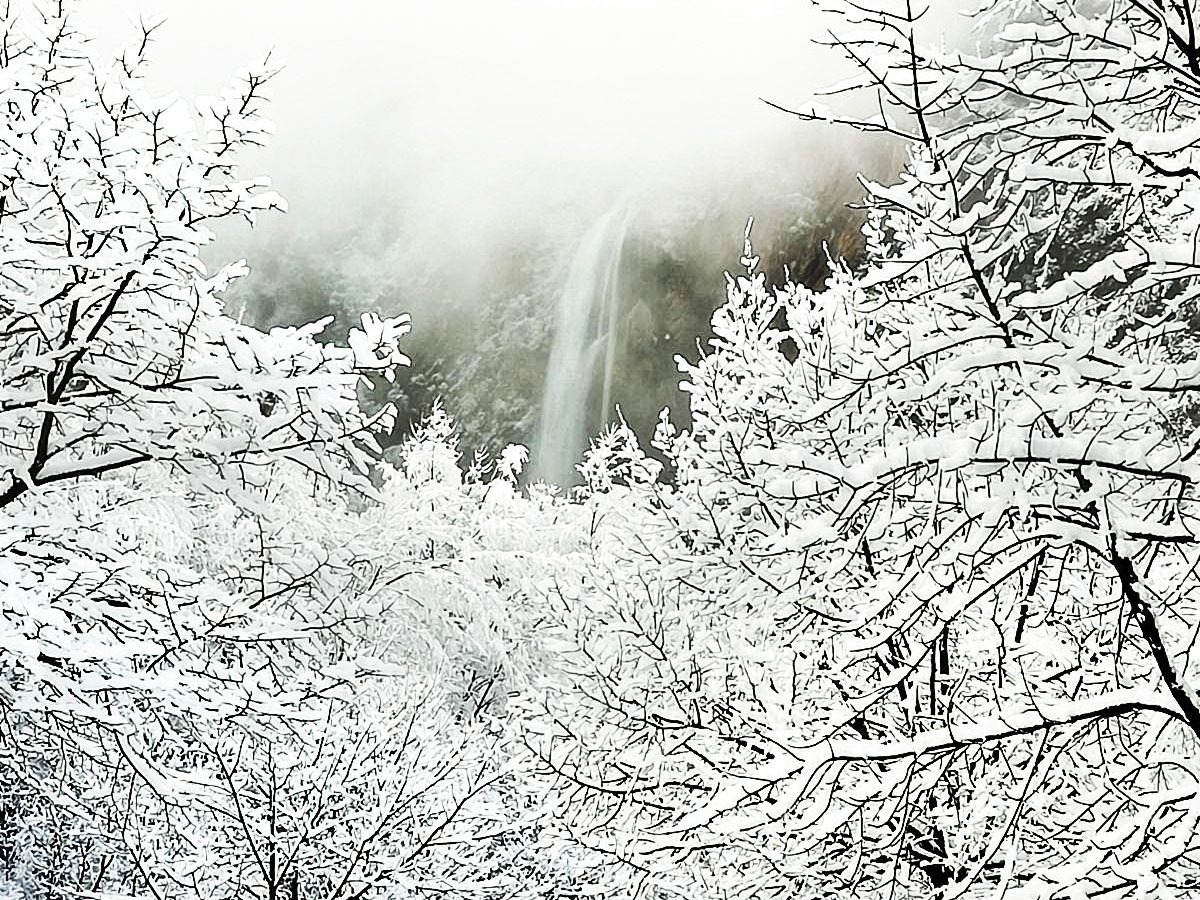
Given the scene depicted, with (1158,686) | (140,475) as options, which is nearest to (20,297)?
(140,475)

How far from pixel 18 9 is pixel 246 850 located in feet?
19.7

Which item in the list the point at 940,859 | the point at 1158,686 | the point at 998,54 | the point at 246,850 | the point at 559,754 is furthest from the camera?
the point at 246,850

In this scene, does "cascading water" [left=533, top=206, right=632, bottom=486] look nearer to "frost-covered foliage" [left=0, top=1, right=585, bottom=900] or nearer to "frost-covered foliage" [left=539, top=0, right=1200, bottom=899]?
"frost-covered foliage" [left=0, top=1, right=585, bottom=900]

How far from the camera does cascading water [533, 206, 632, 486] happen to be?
5016 centimetres

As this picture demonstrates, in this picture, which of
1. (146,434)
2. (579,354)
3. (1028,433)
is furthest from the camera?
(579,354)

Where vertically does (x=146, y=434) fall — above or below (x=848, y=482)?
above

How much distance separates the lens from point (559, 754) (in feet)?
19.6

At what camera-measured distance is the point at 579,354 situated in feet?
177

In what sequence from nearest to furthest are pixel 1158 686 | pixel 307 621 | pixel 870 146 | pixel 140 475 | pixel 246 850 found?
1. pixel 1158 686
2. pixel 307 621
3. pixel 140 475
4. pixel 246 850
5. pixel 870 146

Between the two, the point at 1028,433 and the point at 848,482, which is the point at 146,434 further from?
the point at 1028,433

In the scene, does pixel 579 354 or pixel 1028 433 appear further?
pixel 579 354

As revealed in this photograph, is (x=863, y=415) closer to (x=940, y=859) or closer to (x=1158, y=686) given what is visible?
(x=1158, y=686)

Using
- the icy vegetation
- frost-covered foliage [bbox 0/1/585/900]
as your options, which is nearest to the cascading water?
the icy vegetation

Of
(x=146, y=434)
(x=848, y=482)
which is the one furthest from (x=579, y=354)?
(x=848, y=482)
